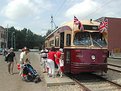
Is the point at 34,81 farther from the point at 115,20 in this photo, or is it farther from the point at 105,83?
the point at 115,20

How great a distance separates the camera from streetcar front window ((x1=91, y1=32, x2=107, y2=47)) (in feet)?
51.9

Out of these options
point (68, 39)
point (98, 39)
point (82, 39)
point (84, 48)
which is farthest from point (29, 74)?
point (98, 39)

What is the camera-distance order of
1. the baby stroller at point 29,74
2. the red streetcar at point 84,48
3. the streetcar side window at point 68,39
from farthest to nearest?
1. the streetcar side window at point 68,39
2. the baby stroller at point 29,74
3. the red streetcar at point 84,48

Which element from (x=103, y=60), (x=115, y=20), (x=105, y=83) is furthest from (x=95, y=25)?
(x=115, y=20)

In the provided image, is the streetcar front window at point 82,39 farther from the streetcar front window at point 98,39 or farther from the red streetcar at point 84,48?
the streetcar front window at point 98,39

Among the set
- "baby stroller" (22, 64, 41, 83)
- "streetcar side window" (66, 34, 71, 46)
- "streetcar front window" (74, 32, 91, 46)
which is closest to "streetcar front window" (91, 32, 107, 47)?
"streetcar front window" (74, 32, 91, 46)

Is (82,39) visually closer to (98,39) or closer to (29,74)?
(98,39)

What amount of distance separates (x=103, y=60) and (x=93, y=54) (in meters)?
0.73

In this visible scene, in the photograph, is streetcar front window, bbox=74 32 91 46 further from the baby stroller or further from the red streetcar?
the baby stroller

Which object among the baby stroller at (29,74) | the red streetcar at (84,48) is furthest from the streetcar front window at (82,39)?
the baby stroller at (29,74)

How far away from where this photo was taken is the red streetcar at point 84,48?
15320mm

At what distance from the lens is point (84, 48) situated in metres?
15.4

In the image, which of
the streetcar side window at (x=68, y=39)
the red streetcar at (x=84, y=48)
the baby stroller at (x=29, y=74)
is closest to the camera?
the red streetcar at (x=84, y=48)

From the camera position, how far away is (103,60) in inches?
620
